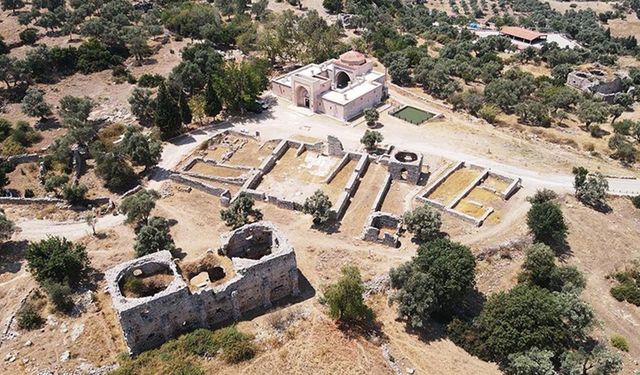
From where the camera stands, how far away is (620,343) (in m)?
46.0

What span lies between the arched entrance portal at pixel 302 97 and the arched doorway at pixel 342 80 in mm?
7284

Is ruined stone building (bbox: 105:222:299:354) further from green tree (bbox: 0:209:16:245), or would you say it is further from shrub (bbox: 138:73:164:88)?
shrub (bbox: 138:73:164:88)

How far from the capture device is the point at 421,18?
146125mm

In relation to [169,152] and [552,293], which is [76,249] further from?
[552,293]

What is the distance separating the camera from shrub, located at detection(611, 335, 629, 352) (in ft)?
151

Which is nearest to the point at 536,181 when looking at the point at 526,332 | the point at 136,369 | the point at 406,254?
the point at 406,254

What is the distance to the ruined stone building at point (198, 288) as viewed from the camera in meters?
40.9

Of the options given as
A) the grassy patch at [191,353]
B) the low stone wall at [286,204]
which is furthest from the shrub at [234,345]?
the low stone wall at [286,204]

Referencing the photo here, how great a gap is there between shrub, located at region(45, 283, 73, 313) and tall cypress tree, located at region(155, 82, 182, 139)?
110 ft

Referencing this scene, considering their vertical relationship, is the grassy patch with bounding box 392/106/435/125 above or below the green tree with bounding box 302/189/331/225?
below

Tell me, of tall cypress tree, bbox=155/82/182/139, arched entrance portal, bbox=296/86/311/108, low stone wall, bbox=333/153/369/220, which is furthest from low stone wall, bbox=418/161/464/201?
tall cypress tree, bbox=155/82/182/139

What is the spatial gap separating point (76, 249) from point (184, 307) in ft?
49.7

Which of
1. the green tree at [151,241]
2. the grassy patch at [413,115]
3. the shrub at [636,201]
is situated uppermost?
the green tree at [151,241]

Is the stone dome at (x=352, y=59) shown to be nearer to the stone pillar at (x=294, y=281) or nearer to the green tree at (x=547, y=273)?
the green tree at (x=547, y=273)
